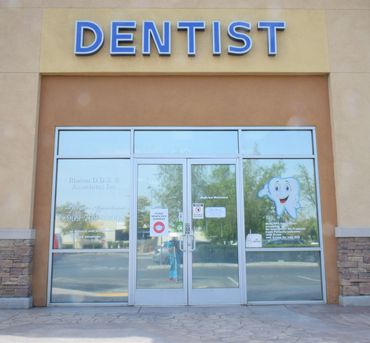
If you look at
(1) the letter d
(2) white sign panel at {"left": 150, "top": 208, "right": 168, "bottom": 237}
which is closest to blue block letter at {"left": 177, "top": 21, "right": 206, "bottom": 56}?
(1) the letter d

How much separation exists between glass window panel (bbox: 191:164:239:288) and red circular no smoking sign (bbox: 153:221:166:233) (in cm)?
63

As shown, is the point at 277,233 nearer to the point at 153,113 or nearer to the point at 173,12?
the point at 153,113

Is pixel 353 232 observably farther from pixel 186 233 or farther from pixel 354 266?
pixel 186 233

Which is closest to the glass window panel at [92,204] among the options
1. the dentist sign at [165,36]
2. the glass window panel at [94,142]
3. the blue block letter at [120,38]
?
the glass window panel at [94,142]

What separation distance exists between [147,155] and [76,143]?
4.99 feet

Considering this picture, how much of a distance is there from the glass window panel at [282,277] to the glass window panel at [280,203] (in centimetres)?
26

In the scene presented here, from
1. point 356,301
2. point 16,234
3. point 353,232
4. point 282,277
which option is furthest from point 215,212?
point 16,234

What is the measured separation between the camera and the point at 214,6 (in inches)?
363

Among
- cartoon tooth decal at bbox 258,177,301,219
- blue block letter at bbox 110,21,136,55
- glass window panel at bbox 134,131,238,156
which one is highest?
blue block letter at bbox 110,21,136,55

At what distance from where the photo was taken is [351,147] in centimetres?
872

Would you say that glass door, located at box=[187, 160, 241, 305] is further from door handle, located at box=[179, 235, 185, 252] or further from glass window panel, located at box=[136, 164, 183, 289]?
glass window panel, located at box=[136, 164, 183, 289]

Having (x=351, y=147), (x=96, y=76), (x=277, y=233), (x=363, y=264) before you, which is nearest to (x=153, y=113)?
(x=96, y=76)

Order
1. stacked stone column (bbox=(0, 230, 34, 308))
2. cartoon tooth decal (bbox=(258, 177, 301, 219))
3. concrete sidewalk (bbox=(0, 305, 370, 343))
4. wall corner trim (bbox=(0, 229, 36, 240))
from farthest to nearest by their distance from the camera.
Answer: cartoon tooth decal (bbox=(258, 177, 301, 219)), wall corner trim (bbox=(0, 229, 36, 240)), stacked stone column (bbox=(0, 230, 34, 308)), concrete sidewalk (bbox=(0, 305, 370, 343))

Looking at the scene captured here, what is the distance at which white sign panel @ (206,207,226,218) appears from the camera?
28.5 ft
